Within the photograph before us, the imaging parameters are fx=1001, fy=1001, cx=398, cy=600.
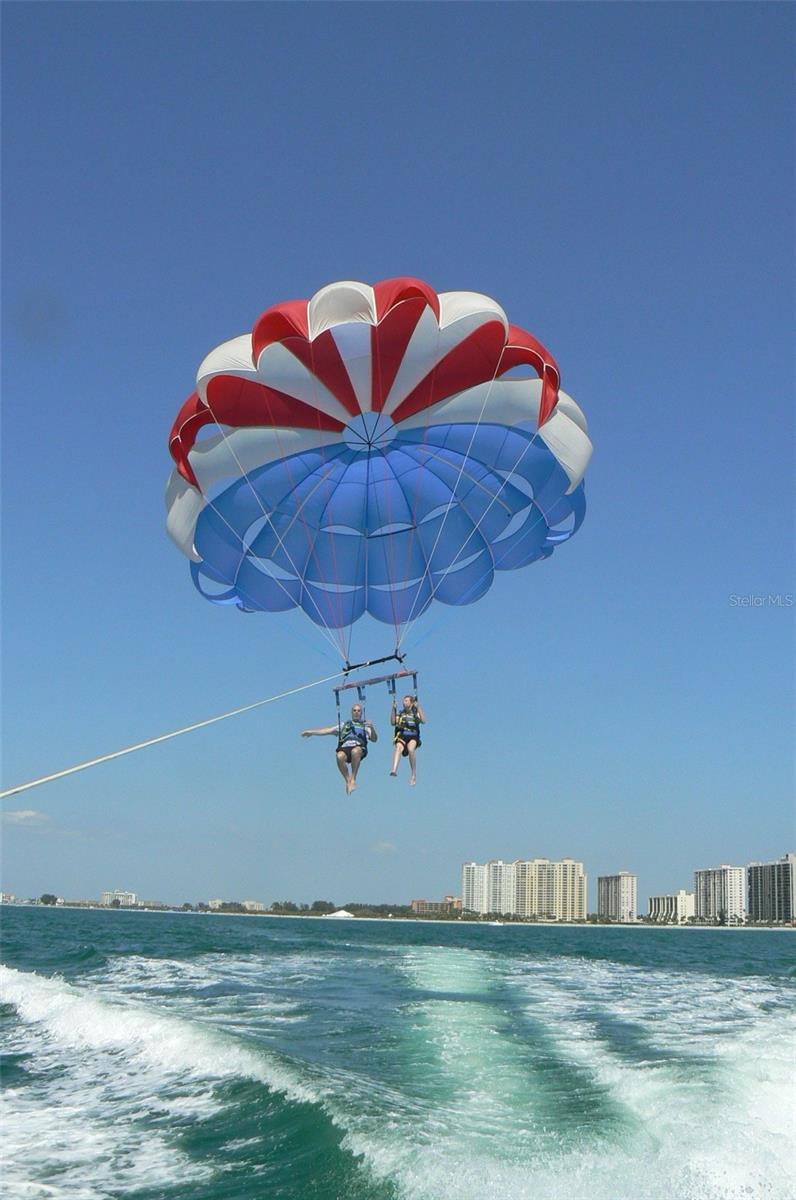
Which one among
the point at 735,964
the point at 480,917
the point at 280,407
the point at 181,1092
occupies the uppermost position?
the point at 280,407

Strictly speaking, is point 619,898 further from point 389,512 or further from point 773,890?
point 389,512

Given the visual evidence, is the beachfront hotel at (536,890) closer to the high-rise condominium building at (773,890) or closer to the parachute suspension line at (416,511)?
the high-rise condominium building at (773,890)

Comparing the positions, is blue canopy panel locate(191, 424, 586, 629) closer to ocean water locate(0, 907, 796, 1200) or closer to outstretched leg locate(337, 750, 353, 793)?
outstretched leg locate(337, 750, 353, 793)

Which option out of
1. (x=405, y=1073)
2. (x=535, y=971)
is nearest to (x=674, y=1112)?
(x=405, y=1073)

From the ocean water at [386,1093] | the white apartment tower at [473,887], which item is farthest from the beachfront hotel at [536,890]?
the ocean water at [386,1093]

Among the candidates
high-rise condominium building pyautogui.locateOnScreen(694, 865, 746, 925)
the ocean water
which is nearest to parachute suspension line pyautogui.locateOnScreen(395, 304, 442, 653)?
the ocean water

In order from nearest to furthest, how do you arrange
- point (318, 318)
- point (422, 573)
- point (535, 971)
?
point (318, 318)
point (422, 573)
point (535, 971)

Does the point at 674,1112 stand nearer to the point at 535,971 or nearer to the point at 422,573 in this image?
the point at 422,573
